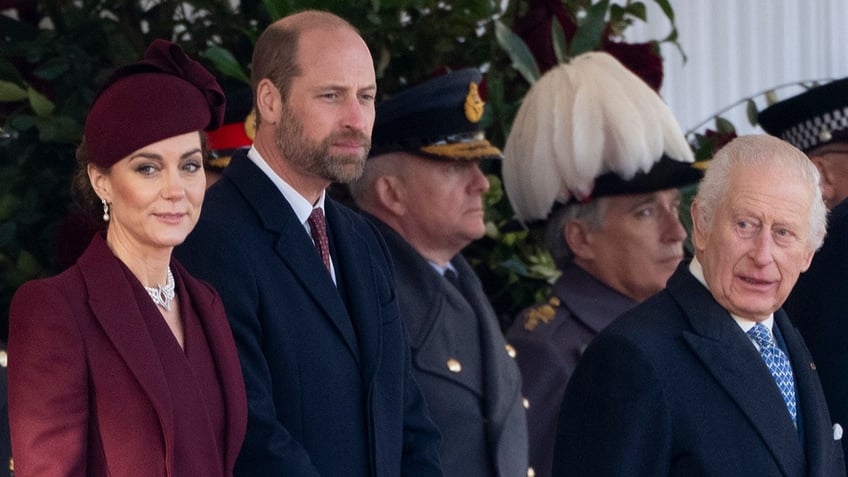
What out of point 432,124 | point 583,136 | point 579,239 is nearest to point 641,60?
point 583,136

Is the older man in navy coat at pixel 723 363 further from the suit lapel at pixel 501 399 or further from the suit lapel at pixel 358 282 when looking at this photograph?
the suit lapel at pixel 501 399

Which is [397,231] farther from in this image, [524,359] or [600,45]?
[600,45]

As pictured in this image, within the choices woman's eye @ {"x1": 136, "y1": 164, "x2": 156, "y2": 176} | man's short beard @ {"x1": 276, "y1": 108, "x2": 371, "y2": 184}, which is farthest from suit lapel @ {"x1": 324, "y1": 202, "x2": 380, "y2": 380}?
woman's eye @ {"x1": 136, "y1": 164, "x2": 156, "y2": 176}

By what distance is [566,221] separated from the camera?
407cm

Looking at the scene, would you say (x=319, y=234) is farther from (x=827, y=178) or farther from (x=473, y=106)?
(x=827, y=178)

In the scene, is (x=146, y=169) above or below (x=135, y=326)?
above

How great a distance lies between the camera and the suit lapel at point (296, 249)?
284 cm

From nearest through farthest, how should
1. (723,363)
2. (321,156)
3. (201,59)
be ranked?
1. (723,363)
2. (321,156)
3. (201,59)

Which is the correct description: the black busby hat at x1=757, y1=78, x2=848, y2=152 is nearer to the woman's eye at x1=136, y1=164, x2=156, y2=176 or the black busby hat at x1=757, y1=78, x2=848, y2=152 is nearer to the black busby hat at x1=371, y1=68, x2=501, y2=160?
the black busby hat at x1=371, y1=68, x2=501, y2=160

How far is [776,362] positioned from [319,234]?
2.70ft

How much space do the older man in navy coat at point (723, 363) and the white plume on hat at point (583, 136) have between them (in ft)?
3.57

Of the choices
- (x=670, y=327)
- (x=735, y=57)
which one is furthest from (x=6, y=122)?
(x=735, y=57)

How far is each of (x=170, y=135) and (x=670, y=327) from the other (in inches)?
36.3

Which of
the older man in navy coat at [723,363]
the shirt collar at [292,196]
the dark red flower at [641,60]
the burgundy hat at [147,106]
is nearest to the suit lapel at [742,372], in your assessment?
the older man in navy coat at [723,363]
